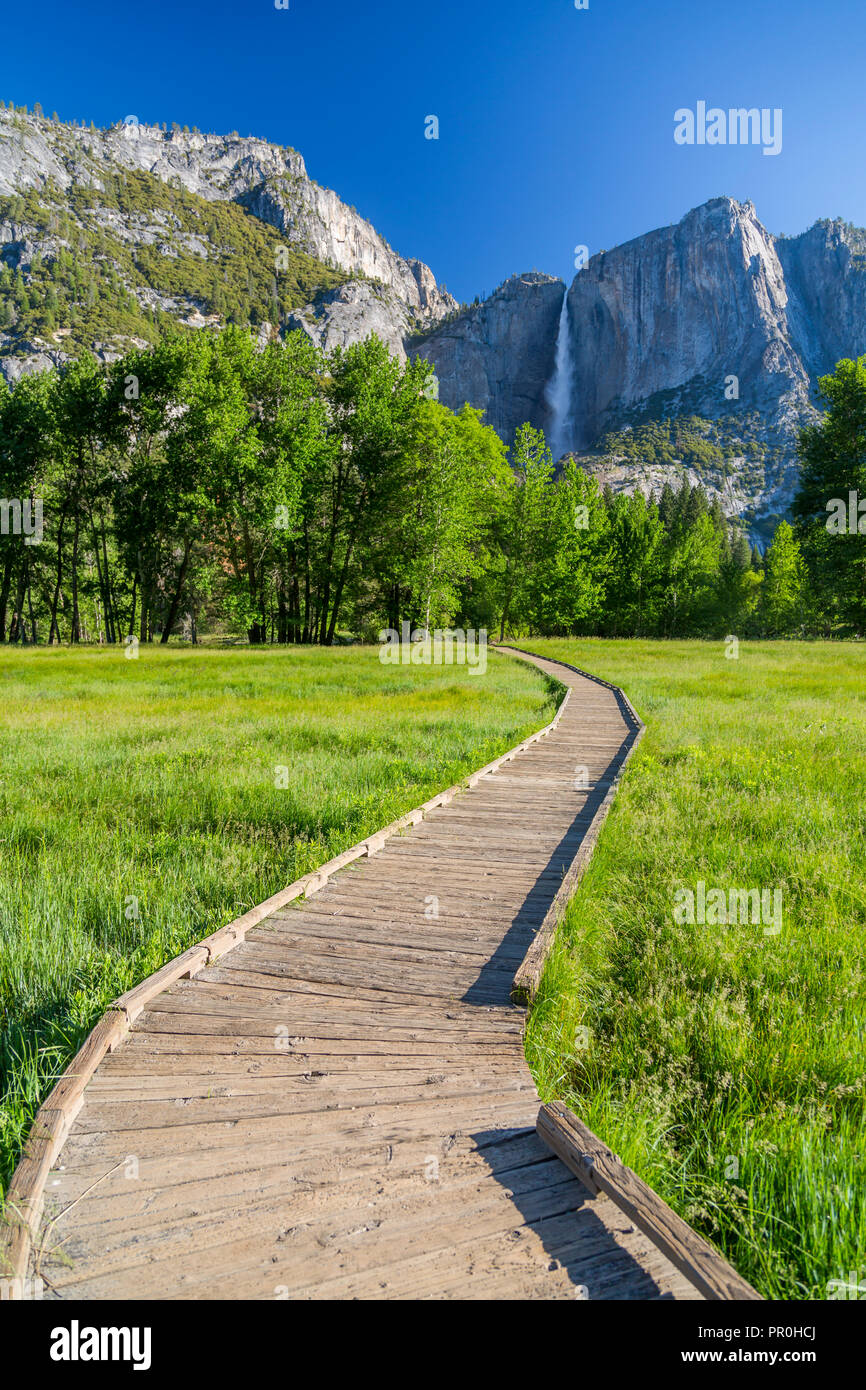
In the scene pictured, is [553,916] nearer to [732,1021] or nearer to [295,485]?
[732,1021]

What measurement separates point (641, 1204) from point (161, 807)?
24.5ft

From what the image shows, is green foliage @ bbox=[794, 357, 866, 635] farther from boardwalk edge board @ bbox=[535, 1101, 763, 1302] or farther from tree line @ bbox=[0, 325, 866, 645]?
boardwalk edge board @ bbox=[535, 1101, 763, 1302]

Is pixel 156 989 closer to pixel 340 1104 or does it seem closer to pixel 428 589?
pixel 340 1104

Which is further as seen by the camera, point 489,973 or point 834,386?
point 834,386

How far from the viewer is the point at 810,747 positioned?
11.7 metres

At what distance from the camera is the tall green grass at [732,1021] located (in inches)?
101

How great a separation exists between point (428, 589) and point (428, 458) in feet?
29.4

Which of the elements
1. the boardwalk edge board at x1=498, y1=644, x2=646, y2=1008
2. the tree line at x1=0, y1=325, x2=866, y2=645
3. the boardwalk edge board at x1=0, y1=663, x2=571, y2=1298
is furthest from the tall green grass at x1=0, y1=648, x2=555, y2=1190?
the tree line at x1=0, y1=325, x2=866, y2=645

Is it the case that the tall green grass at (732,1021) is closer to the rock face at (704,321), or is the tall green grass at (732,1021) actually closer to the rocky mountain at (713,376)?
the rocky mountain at (713,376)

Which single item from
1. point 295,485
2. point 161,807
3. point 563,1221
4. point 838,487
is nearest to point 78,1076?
point 563,1221

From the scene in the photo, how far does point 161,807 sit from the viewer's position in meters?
8.20

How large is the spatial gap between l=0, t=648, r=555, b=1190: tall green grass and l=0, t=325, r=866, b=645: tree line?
74.6 ft

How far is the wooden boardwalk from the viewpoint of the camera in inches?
81.1
